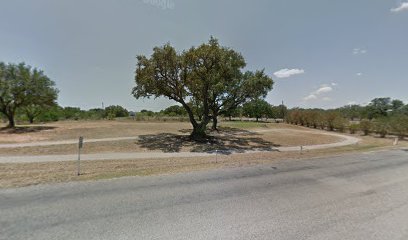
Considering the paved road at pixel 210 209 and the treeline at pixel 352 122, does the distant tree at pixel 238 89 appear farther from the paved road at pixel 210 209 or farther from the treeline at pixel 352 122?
the treeline at pixel 352 122

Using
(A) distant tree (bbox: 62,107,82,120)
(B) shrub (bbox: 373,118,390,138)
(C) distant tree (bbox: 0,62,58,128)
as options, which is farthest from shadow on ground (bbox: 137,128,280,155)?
(A) distant tree (bbox: 62,107,82,120)

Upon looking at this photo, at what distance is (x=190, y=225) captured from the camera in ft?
15.0

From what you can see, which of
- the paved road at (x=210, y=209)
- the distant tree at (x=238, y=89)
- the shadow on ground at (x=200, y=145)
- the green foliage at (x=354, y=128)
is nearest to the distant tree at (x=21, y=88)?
the shadow on ground at (x=200, y=145)

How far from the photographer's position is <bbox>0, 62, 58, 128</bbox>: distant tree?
25438mm

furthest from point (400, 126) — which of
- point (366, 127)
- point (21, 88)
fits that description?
A: point (21, 88)

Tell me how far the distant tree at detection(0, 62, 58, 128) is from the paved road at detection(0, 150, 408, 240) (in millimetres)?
26146

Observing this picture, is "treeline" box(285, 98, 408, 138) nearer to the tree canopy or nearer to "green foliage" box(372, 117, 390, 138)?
"green foliage" box(372, 117, 390, 138)

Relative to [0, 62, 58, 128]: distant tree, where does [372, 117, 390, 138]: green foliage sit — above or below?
below

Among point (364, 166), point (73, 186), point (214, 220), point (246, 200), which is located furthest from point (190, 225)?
point (364, 166)

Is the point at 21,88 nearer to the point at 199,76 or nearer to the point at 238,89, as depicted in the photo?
the point at 199,76

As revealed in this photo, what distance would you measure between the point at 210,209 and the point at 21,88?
3092 centimetres

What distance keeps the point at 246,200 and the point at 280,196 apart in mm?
1166

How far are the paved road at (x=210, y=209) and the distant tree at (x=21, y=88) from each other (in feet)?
85.8

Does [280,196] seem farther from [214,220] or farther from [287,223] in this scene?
[214,220]
